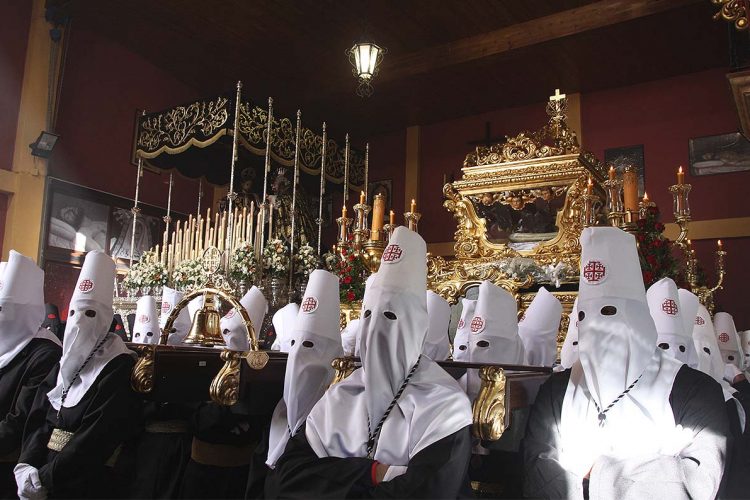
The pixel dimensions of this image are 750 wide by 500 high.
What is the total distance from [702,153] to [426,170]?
502 centimetres

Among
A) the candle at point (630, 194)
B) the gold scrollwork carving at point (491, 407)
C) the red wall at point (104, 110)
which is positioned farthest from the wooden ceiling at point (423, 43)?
the gold scrollwork carving at point (491, 407)

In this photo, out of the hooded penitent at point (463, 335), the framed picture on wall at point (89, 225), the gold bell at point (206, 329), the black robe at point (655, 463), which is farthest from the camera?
the framed picture on wall at point (89, 225)

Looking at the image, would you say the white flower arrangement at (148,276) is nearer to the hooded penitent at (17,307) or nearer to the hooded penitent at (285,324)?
the hooded penitent at (285,324)

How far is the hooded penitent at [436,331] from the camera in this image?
14.3 ft

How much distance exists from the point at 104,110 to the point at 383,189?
5.50 metres

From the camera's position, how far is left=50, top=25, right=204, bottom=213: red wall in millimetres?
9938

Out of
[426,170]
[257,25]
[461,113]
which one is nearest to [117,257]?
[257,25]

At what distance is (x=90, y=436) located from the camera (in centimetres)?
343

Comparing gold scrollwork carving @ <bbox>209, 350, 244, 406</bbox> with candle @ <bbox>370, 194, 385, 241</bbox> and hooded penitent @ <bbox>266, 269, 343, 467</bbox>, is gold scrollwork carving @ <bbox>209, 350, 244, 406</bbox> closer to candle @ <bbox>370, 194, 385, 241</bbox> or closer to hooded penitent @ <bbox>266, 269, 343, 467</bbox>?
hooded penitent @ <bbox>266, 269, 343, 467</bbox>

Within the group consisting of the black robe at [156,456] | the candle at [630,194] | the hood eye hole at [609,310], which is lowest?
the black robe at [156,456]

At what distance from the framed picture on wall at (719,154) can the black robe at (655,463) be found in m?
8.41

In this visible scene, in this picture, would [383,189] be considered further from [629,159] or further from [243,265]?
[243,265]

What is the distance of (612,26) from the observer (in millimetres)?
8805

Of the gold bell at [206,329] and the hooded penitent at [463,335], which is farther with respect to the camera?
the hooded penitent at [463,335]
